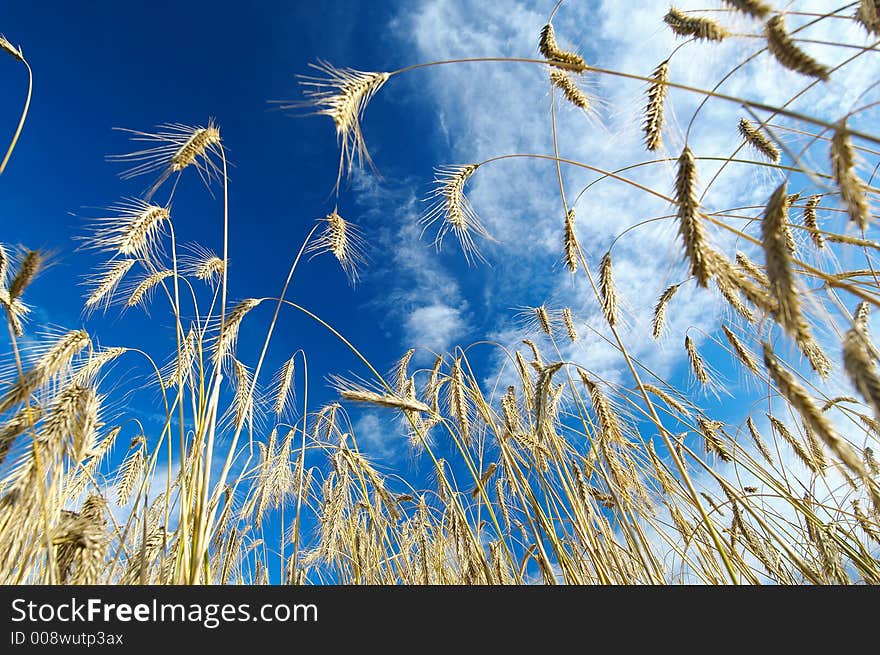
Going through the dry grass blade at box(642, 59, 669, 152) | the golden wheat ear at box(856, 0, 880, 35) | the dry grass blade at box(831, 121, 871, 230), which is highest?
the dry grass blade at box(642, 59, 669, 152)

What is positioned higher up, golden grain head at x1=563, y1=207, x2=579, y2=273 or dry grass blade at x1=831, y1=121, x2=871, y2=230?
golden grain head at x1=563, y1=207, x2=579, y2=273

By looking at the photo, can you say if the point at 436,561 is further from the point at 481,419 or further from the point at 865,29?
the point at 865,29

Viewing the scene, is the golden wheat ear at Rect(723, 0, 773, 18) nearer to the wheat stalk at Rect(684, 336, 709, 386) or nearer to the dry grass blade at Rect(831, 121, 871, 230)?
the dry grass blade at Rect(831, 121, 871, 230)

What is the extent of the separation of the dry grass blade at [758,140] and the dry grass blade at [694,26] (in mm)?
936

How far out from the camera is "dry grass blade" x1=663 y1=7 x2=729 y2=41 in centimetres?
170

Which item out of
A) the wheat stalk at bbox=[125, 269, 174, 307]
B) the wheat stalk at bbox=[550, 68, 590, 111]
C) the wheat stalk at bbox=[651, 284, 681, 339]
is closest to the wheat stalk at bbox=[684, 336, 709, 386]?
the wheat stalk at bbox=[651, 284, 681, 339]

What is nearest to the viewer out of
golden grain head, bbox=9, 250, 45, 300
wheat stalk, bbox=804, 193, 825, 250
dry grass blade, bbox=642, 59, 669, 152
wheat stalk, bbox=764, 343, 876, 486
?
wheat stalk, bbox=764, 343, 876, 486

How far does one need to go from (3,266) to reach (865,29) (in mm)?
3737

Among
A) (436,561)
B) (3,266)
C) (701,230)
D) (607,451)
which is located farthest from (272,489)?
(701,230)

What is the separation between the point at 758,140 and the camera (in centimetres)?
255

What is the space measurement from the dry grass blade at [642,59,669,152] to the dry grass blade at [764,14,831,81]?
0.71 meters

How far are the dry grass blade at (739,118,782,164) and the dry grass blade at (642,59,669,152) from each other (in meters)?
0.70

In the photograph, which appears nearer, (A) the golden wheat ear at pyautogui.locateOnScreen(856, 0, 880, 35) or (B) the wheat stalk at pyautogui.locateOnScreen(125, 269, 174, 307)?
(A) the golden wheat ear at pyautogui.locateOnScreen(856, 0, 880, 35)

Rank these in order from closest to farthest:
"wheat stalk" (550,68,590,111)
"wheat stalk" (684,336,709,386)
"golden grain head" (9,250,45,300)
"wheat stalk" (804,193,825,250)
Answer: "golden grain head" (9,250,45,300) < "wheat stalk" (804,193,825,250) < "wheat stalk" (550,68,590,111) < "wheat stalk" (684,336,709,386)
